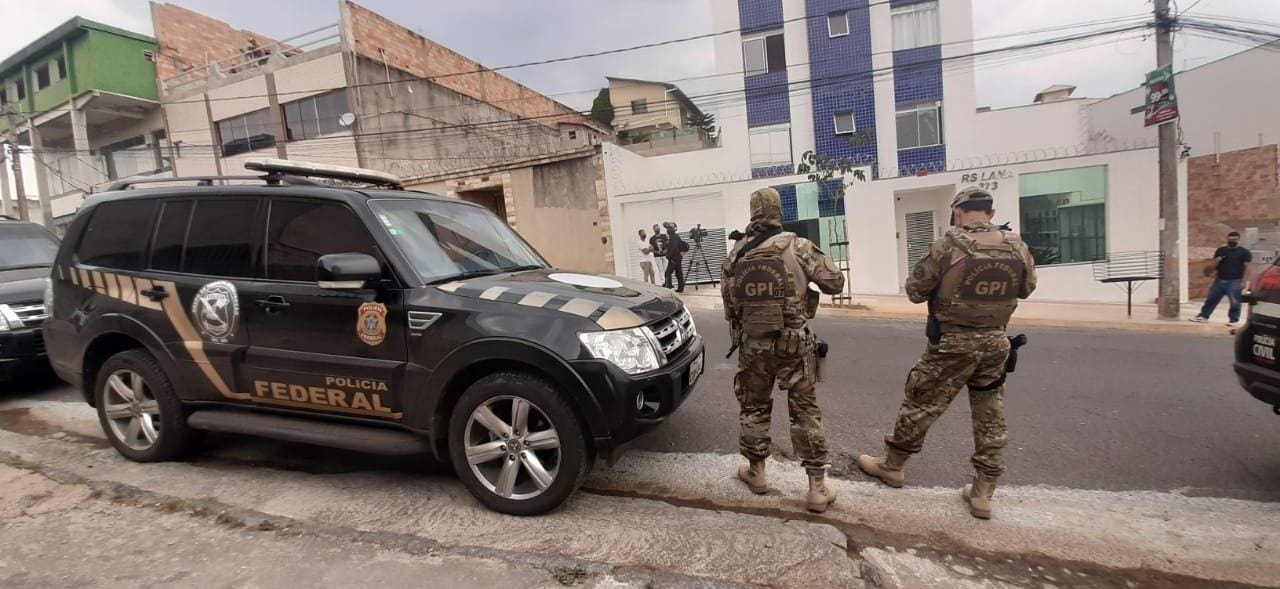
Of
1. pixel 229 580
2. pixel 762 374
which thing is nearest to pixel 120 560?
pixel 229 580

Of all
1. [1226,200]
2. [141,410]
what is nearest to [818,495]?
[141,410]

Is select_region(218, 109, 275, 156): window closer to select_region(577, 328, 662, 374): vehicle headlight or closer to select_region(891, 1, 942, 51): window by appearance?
select_region(891, 1, 942, 51): window

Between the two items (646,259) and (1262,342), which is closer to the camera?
(1262,342)

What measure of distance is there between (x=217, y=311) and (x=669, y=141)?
19307 mm

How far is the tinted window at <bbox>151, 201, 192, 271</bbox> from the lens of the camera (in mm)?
3439

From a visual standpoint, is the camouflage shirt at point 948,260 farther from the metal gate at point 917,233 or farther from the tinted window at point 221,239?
the metal gate at point 917,233

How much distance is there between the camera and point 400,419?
9.59 ft

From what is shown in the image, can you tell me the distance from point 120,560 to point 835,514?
10.9ft

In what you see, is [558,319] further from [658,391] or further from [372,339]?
[372,339]

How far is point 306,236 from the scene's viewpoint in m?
3.15

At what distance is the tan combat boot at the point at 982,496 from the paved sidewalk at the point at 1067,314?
725 cm

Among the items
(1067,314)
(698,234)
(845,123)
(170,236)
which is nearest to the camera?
(170,236)

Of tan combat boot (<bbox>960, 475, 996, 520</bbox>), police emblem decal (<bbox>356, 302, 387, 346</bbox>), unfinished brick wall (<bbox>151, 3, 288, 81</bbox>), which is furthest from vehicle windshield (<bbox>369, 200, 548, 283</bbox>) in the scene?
unfinished brick wall (<bbox>151, 3, 288, 81</bbox>)

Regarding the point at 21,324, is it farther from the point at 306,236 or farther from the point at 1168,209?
the point at 1168,209
